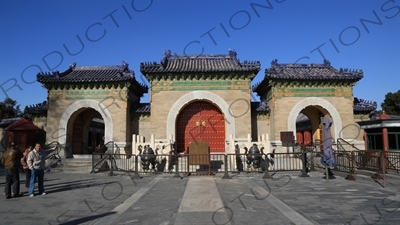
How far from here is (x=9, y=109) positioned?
33.0 metres

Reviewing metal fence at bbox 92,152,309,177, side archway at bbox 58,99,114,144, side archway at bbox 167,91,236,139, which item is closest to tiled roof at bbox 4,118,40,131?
side archway at bbox 58,99,114,144

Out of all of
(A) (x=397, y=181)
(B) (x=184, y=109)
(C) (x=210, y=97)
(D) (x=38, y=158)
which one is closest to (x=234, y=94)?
(C) (x=210, y=97)

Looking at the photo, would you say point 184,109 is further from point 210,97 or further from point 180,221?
point 180,221

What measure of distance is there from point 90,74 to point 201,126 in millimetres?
8064

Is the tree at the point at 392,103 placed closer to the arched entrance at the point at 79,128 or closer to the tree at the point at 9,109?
the arched entrance at the point at 79,128

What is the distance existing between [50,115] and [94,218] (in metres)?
13.3

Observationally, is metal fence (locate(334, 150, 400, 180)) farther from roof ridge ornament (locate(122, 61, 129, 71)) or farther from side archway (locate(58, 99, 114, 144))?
roof ridge ornament (locate(122, 61, 129, 71))

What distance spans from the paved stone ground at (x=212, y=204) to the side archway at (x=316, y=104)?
23.1 feet

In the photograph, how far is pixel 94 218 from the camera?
549 cm

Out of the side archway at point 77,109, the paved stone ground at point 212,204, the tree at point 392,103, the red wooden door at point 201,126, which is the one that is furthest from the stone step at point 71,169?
the tree at point 392,103

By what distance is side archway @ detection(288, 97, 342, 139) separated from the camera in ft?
54.4

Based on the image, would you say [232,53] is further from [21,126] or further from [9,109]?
[9,109]

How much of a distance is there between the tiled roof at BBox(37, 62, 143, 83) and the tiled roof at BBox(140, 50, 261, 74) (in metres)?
1.80

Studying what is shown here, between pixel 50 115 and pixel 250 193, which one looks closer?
pixel 250 193
